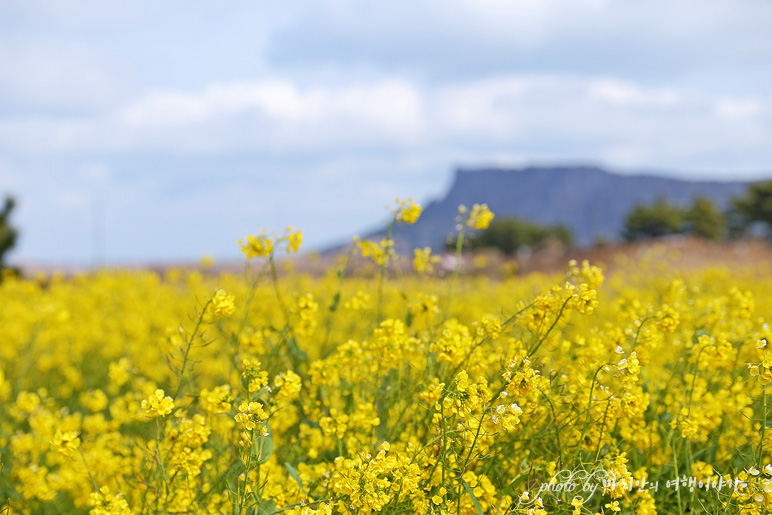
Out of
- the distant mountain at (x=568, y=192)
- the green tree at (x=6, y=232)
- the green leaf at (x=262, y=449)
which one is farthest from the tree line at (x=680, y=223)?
the distant mountain at (x=568, y=192)

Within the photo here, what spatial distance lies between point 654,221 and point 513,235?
31.1ft

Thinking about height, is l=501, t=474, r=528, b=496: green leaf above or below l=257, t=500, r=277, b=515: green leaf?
below

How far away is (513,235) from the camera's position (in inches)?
1786

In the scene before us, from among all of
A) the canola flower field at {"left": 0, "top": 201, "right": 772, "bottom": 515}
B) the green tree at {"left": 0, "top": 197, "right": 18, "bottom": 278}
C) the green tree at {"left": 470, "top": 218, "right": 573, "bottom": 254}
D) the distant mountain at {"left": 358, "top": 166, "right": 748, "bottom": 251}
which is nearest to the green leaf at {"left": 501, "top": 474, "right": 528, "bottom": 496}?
the canola flower field at {"left": 0, "top": 201, "right": 772, "bottom": 515}

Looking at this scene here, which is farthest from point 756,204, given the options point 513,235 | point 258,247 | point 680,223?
point 258,247

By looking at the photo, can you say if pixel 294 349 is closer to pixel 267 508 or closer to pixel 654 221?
pixel 267 508

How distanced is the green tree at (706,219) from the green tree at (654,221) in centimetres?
74

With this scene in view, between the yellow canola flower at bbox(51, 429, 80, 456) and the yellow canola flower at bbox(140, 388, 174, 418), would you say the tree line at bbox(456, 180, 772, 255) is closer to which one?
the yellow canola flower at bbox(51, 429, 80, 456)

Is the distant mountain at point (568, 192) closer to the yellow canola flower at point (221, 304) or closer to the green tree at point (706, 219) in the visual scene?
the green tree at point (706, 219)

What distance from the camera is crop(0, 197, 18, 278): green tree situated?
20641mm

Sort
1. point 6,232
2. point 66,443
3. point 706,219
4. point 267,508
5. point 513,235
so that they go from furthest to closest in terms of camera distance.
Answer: point 513,235 → point 706,219 → point 6,232 → point 66,443 → point 267,508

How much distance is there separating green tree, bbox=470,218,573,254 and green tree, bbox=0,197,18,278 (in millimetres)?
29816

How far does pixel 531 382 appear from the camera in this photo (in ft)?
6.79

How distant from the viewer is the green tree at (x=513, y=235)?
1783 inches
